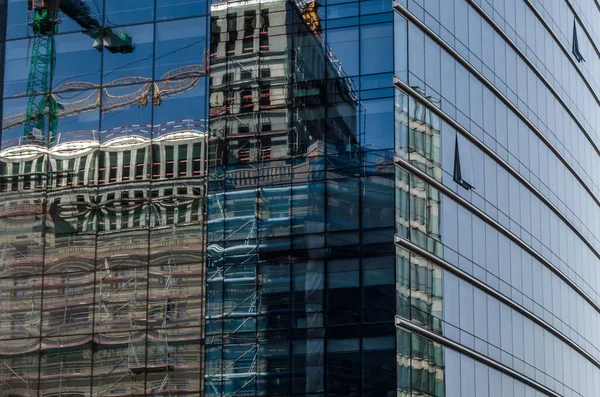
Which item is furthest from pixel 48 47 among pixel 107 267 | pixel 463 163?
pixel 463 163

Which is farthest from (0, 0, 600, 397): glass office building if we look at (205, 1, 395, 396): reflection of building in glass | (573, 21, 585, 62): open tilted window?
(573, 21, 585, 62): open tilted window

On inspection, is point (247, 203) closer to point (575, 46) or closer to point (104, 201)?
point (104, 201)

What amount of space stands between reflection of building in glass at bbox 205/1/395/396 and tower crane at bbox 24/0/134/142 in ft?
13.5

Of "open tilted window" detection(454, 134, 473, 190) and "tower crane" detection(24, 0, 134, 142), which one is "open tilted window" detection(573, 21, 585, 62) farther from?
"tower crane" detection(24, 0, 134, 142)

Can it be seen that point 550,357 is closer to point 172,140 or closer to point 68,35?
point 172,140

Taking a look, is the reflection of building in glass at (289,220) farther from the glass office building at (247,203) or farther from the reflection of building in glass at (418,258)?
the reflection of building in glass at (418,258)

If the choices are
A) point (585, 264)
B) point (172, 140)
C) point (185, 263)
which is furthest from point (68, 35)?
point (585, 264)

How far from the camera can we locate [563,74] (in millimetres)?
62906

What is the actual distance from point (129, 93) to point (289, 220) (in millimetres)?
7494

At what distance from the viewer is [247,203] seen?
4566cm

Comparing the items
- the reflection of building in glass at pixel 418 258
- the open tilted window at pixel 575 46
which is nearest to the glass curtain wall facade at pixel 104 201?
the reflection of building in glass at pixel 418 258

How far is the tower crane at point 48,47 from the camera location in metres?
48.9

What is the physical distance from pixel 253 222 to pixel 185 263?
8.79 ft

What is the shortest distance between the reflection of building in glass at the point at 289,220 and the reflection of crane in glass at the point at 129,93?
956 millimetres
